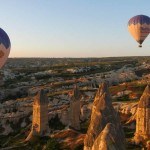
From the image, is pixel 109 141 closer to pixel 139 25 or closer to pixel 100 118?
pixel 100 118

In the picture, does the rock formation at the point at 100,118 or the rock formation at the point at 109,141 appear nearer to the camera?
the rock formation at the point at 109,141

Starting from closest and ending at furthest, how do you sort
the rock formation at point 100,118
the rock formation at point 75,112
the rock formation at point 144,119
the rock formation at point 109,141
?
the rock formation at point 109,141 → the rock formation at point 100,118 → the rock formation at point 144,119 → the rock formation at point 75,112

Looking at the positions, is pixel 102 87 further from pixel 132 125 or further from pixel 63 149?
pixel 132 125

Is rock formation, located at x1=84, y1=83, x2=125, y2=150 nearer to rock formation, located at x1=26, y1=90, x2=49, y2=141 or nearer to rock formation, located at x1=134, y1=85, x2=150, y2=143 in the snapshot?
rock formation, located at x1=134, y1=85, x2=150, y2=143

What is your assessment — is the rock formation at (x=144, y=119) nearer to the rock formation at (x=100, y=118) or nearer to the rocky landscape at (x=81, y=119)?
the rocky landscape at (x=81, y=119)

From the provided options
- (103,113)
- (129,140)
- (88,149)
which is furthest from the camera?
(129,140)

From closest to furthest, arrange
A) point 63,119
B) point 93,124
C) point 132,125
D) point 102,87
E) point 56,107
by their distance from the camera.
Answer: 1. point 93,124
2. point 102,87
3. point 132,125
4. point 63,119
5. point 56,107

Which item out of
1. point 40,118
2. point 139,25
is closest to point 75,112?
point 40,118

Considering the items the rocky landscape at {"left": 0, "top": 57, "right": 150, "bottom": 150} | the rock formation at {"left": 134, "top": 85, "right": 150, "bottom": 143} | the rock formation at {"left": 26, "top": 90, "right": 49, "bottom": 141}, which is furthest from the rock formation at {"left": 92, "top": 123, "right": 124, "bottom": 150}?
the rock formation at {"left": 26, "top": 90, "right": 49, "bottom": 141}

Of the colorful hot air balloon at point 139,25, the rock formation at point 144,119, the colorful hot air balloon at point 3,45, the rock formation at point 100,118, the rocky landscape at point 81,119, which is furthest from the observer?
the colorful hot air balloon at point 139,25

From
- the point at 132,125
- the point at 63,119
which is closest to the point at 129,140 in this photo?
the point at 132,125

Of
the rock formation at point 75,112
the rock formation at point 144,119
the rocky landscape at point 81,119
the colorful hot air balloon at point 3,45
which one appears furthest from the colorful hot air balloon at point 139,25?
the colorful hot air balloon at point 3,45
